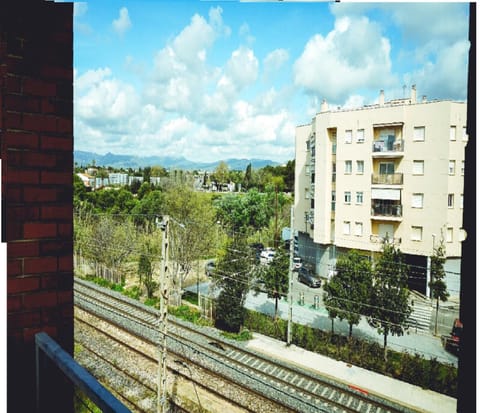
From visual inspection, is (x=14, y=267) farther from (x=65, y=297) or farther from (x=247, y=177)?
(x=247, y=177)

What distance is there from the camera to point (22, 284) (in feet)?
4.31

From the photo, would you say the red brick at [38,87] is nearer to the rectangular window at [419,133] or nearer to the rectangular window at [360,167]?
the rectangular window at [419,133]

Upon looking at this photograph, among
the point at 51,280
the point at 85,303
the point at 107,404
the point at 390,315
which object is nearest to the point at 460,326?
the point at 107,404

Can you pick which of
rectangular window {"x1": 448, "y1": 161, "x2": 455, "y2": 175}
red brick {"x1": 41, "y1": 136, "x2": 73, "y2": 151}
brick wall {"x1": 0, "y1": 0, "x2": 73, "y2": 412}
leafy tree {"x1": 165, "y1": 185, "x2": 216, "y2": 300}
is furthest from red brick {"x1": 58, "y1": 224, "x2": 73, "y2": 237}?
rectangular window {"x1": 448, "y1": 161, "x2": 455, "y2": 175}

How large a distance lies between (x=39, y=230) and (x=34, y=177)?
0.61 ft

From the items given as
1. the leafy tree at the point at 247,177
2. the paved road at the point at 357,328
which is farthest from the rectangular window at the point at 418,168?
the leafy tree at the point at 247,177

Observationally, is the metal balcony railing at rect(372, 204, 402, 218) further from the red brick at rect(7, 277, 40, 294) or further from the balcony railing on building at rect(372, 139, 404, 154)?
the red brick at rect(7, 277, 40, 294)

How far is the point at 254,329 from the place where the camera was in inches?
511

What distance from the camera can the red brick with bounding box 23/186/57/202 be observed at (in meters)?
1.32

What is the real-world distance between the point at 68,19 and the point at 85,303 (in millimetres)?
11864

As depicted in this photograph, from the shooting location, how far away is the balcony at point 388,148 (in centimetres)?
1854

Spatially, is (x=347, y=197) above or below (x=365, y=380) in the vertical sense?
above

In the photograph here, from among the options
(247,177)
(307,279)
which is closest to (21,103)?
(307,279)

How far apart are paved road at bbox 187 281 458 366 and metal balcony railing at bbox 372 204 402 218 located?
517 centimetres
